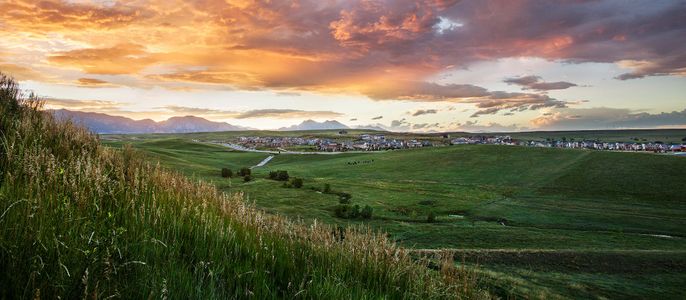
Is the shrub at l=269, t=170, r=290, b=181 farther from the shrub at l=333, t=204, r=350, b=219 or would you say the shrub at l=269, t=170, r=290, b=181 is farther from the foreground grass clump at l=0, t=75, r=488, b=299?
the foreground grass clump at l=0, t=75, r=488, b=299

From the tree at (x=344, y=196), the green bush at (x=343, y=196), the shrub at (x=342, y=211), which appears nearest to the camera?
the shrub at (x=342, y=211)

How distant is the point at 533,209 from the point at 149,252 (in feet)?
172

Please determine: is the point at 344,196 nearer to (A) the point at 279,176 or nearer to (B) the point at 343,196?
(B) the point at 343,196

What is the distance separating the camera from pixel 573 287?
18.4 meters

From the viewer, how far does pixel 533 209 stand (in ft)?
→ 164

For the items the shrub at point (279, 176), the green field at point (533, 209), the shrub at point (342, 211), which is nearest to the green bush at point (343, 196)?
the green field at point (533, 209)

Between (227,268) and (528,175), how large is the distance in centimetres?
8038

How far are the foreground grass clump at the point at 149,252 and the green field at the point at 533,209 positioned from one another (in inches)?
268

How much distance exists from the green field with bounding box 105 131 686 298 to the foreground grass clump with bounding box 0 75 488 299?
6799 millimetres

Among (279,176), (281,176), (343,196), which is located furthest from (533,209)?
(279,176)

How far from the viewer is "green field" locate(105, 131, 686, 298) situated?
2123cm

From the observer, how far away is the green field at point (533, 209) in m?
21.2

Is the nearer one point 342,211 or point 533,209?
point 342,211

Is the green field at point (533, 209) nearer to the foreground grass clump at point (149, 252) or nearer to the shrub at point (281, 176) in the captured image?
the shrub at point (281, 176)
